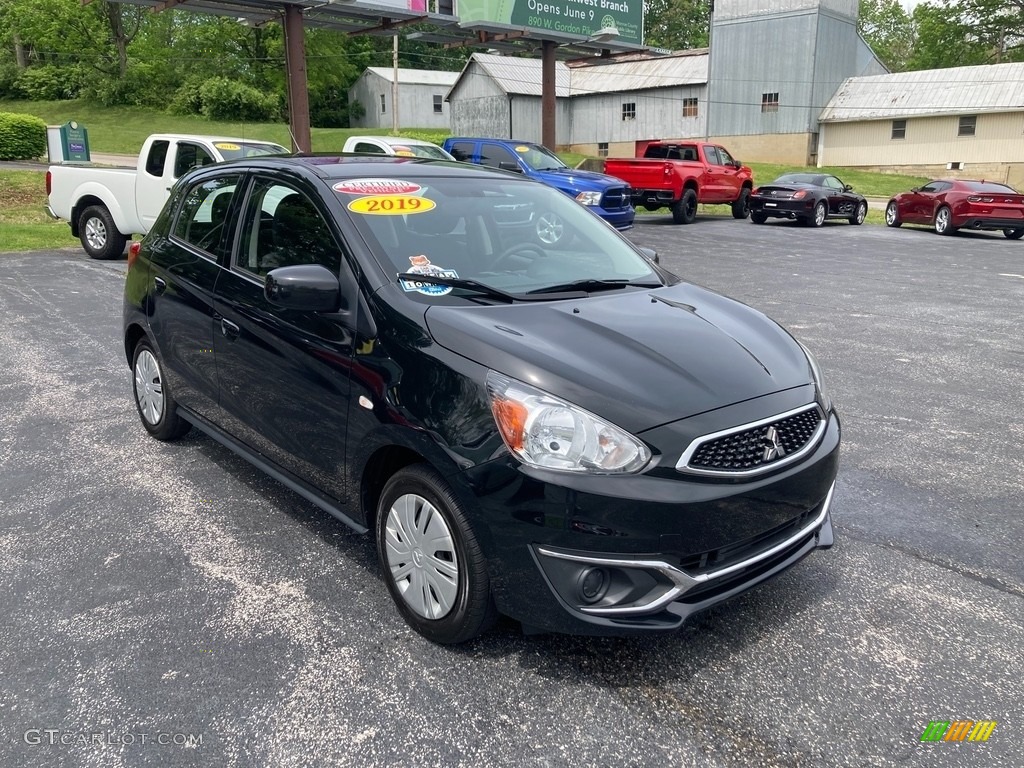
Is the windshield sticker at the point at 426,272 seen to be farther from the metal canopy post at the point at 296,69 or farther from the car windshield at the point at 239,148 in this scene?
the metal canopy post at the point at 296,69

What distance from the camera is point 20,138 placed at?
25.6m

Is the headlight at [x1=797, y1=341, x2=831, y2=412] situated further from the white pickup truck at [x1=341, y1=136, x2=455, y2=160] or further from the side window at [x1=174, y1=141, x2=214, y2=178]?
the white pickup truck at [x1=341, y1=136, x2=455, y2=160]

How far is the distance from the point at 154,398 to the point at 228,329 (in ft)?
4.71

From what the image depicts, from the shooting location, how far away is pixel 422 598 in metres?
3.09

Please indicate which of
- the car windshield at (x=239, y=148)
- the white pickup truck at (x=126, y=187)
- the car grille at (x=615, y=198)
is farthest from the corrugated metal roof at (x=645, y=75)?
the white pickup truck at (x=126, y=187)

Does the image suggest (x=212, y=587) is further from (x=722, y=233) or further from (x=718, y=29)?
(x=718, y=29)

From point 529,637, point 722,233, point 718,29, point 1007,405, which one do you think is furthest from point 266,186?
point 718,29

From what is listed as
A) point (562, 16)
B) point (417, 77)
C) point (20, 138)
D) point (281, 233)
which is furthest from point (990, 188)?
point (417, 77)

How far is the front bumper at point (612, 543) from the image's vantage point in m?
2.64

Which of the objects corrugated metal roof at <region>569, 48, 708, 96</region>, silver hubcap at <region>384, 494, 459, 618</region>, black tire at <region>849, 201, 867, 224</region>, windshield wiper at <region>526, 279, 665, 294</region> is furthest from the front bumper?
corrugated metal roof at <region>569, 48, 708, 96</region>

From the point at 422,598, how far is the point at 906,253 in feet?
53.3

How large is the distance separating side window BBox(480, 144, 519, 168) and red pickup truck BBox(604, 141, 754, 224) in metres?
5.26

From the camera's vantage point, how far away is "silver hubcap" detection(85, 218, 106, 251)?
1330 cm

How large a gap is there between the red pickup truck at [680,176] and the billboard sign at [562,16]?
16.1ft
